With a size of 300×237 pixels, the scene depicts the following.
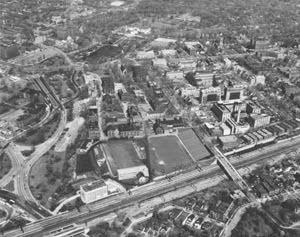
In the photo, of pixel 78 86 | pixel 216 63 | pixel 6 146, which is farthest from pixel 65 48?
pixel 6 146

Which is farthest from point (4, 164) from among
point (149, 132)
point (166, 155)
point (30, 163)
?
point (166, 155)

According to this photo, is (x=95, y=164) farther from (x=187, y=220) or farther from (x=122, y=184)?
(x=187, y=220)

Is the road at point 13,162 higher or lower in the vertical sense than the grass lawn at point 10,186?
lower

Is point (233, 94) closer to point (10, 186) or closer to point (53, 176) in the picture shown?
point (53, 176)

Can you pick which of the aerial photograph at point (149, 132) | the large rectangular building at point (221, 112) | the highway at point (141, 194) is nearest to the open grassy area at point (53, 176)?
the aerial photograph at point (149, 132)

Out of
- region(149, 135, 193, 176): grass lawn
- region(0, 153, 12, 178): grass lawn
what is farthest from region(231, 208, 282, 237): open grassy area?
region(0, 153, 12, 178): grass lawn

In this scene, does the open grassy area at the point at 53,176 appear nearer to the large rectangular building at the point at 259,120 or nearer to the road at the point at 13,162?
the road at the point at 13,162
